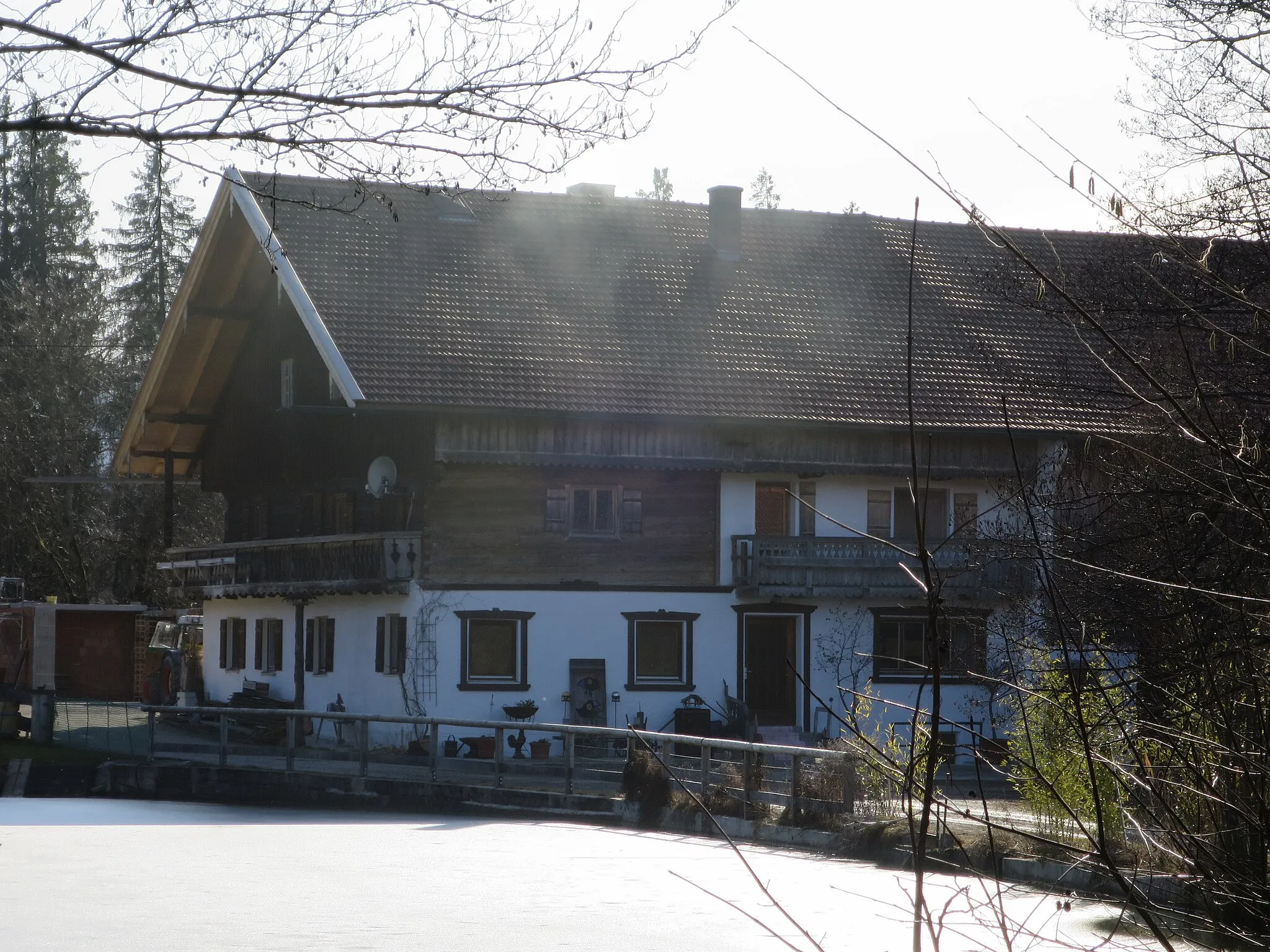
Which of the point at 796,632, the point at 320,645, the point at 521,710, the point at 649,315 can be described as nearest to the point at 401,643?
the point at 521,710

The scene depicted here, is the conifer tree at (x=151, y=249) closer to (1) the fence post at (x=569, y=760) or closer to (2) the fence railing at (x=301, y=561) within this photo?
(2) the fence railing at (x=301, y=561)

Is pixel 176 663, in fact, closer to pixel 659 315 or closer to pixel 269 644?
pixel 269 644

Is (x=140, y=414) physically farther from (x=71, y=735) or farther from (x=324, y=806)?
(x=324, y=806)

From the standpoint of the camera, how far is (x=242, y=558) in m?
40.8

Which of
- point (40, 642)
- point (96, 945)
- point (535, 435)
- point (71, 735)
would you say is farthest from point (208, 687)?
point (96, 945)

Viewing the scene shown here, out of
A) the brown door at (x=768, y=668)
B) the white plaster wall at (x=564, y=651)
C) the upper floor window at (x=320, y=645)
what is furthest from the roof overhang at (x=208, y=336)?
the brown door at (x=768, y=668)

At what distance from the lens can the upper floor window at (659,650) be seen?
1384 inches

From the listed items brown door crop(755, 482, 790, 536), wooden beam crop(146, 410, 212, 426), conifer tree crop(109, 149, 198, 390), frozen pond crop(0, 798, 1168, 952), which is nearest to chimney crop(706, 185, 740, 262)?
brown door crop(755, 482, 790, 536)

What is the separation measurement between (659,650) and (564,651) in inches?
77.2

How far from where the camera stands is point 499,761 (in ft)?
83.5

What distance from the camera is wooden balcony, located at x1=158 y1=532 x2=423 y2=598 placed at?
34375 millimetres

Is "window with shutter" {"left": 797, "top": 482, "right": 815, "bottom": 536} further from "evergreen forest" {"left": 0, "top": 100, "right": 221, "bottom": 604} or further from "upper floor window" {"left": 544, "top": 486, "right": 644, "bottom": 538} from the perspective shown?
"evergreen forest" {"left": 0, "top": 100, "right": 221, "bottom": 604}

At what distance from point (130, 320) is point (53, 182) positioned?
19.7 feet

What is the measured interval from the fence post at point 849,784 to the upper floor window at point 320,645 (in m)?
21.2
